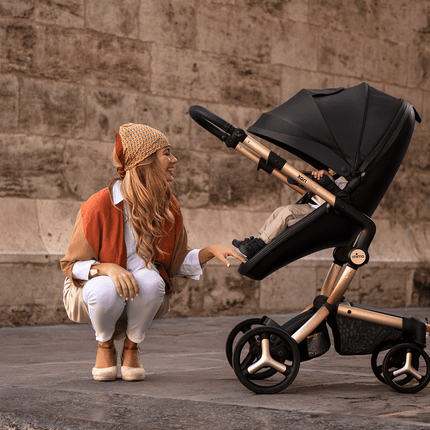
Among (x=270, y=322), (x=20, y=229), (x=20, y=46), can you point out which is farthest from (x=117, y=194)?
(x=20, y=46)

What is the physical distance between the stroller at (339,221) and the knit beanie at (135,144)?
26cm

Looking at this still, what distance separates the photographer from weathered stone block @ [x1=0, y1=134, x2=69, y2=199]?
578 cm

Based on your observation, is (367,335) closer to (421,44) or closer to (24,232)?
(24,232)

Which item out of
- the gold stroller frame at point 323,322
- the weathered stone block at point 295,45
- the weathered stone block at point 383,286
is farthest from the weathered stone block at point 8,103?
the weathered stone block at point 383,286

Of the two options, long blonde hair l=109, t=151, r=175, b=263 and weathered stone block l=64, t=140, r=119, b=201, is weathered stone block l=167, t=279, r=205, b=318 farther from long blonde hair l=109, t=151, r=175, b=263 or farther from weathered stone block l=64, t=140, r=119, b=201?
long blonde hair l=109, t=151, r=175, b=263

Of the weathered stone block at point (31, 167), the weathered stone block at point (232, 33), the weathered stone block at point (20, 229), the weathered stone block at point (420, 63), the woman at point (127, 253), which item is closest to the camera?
the woman at point (127, 253)

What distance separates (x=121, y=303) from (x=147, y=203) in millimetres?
464

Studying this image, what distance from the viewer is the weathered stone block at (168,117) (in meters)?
6.46

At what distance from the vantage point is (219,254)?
10.6 ft

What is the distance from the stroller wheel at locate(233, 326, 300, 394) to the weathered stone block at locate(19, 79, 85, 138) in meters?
3.55

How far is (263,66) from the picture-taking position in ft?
23.2

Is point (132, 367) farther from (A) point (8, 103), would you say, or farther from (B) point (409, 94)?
(B) point (409, 94)

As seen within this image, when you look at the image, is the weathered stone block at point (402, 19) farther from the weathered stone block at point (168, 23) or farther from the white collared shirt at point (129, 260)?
the white collared shirt at point (129, 260)

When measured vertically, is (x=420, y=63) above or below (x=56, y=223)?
above
